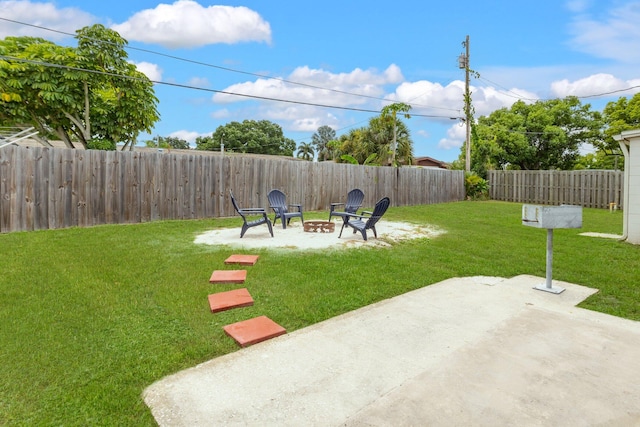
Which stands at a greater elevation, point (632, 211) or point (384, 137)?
point (384, 137)

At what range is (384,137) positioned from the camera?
23.4 metres

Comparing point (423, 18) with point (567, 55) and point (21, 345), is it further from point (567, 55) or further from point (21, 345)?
point (21, 345)

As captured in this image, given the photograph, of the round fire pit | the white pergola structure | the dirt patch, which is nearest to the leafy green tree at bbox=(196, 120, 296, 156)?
the dirt patch

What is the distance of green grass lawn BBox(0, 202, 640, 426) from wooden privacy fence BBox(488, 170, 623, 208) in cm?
982

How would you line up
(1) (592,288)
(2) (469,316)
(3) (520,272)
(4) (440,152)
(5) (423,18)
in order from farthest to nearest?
(4) (440,152)
(5) (423,18)
(3) (520,272)
(1) (592,288)
(2) (469,316)

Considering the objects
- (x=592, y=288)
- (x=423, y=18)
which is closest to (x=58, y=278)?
(x=592, y=288)

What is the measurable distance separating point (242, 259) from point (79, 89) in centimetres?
950

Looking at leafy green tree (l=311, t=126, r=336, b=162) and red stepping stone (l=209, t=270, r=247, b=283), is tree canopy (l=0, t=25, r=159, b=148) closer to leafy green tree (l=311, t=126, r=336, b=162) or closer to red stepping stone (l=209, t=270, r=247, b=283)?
red stepping stone (l=209, t=270, r=247, b=283)

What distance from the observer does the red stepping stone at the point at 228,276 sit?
4039 mm

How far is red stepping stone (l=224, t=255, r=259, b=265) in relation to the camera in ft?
15.9

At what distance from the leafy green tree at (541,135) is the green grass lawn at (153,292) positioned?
1618cm

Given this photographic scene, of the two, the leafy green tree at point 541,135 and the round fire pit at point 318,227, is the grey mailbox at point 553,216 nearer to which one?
the round fire pit at point 318,227

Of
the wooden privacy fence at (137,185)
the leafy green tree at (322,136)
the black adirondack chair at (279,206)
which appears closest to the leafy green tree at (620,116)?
Answer: the wooden privacy fence at (137,185)

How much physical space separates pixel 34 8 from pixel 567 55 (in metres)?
16.0
